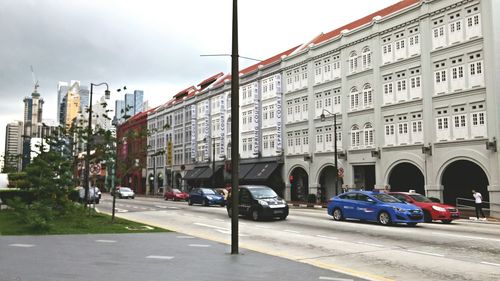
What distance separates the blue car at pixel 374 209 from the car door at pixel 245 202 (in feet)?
12.3

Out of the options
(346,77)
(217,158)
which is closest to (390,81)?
(346,77)

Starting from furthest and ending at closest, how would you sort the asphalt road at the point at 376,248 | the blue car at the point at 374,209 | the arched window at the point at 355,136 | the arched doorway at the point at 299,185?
1. the arched doorway at the point at 299,185
2. the arched window at the point at 355,136
3. the blue car at the point at 374,209
4. the asphalt road at the point at 376,248

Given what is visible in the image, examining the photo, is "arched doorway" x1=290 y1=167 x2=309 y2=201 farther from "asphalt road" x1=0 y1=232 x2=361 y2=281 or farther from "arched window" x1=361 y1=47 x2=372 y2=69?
"asphalt road" x1=0 y1=232 x2=361 y2=281

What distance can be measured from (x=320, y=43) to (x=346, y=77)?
5.03 meters

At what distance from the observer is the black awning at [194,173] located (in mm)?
61272

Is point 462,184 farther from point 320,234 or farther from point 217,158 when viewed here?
point 217,158

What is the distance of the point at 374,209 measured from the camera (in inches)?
775

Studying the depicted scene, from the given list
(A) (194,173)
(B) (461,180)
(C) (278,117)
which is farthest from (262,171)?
(B) (461,180)

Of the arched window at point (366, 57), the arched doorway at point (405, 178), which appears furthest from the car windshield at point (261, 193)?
the arched window at point (366, 57)

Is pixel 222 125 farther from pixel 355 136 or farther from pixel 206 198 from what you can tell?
pixel 206 198

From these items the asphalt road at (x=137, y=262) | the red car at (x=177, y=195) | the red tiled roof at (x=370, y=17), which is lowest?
the asphalt road at (x=137, y=262)

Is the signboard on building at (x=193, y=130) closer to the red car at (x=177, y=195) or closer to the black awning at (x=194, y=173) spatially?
the black awning at (x=194, y=173)

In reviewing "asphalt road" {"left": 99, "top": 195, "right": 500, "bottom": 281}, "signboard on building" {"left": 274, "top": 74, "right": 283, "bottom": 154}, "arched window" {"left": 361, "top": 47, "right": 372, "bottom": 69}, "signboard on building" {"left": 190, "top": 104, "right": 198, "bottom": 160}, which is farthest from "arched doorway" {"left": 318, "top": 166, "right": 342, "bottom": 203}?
"signboard on building" {"left": 190, "top": 104, "right": 198, "bottom": 160}

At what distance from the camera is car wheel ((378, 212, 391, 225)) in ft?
62.8
